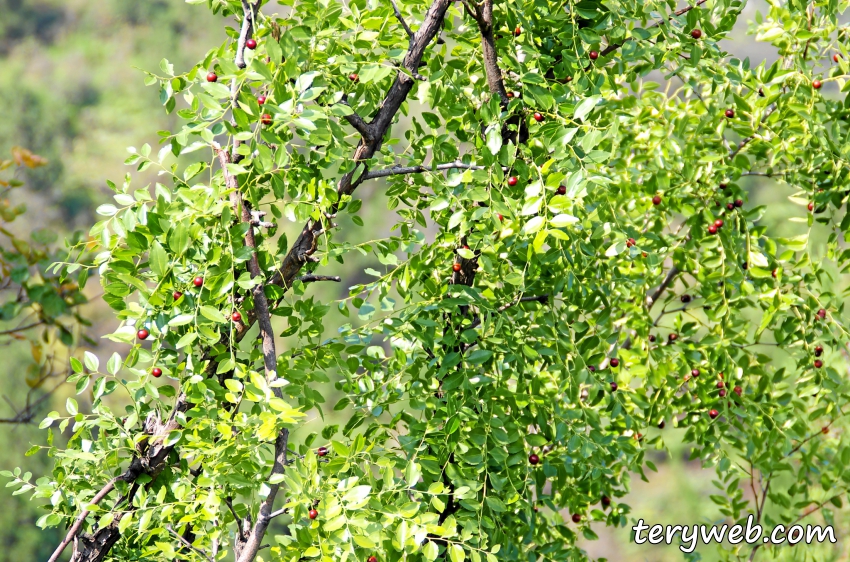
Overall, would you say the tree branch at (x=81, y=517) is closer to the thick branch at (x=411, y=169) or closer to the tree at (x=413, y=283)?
the tree at (x=413, y=283)

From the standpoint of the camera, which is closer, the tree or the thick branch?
the tree

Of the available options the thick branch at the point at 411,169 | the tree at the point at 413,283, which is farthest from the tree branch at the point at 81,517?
the thick branch at the point at 411,169

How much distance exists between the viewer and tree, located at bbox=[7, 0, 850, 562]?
0.92 metres

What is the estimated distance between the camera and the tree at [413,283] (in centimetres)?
92

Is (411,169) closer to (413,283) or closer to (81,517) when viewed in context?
(413,283)

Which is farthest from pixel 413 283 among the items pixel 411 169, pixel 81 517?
pixel 81 517

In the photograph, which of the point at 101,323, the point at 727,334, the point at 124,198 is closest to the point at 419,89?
the point at 124,198

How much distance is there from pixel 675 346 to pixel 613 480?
34 cm

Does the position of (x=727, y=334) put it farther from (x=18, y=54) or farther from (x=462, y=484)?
(x=18, y=54)

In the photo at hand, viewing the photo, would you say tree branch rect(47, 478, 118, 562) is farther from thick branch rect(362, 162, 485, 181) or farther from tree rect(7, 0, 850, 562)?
thick branch rect(362, 162, 485, 181)

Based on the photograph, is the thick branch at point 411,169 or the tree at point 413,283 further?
the thick branch at point 411,169

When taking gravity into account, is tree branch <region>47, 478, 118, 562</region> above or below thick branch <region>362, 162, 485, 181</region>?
below

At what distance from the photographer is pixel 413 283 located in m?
1.20

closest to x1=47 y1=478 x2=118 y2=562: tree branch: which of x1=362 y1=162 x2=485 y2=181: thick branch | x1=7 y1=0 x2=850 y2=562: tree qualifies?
x1=7 y1=0 x2=850 y2=562: tree
